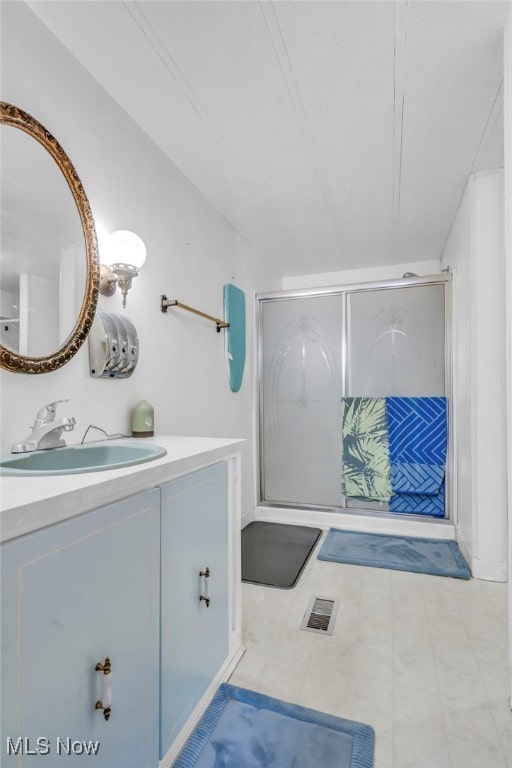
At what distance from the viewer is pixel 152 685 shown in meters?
0.97

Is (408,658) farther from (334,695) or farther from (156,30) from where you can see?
(156,30)

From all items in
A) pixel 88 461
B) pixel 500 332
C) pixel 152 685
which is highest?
pixel 500 332

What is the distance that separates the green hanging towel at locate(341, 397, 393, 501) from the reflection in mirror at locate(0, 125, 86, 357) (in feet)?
7.02

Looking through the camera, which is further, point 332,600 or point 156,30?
point 332,600

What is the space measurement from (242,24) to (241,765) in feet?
7.37

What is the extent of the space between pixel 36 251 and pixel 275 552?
7.03 ft

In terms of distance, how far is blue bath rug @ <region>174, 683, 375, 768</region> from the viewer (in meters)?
1.09

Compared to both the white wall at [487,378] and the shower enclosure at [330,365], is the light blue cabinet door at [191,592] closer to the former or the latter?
the white wall at [487,378]

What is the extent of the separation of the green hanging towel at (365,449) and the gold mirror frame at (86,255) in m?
2.08

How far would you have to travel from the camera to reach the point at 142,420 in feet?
5.30

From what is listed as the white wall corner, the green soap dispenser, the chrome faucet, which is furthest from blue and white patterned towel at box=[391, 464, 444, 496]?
the chrome faucet

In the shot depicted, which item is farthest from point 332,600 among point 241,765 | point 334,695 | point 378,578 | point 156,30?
point 156,30

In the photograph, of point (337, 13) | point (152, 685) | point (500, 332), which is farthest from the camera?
point (500, 332)

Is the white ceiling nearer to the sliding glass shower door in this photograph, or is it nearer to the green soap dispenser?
the sliding glass shower door
